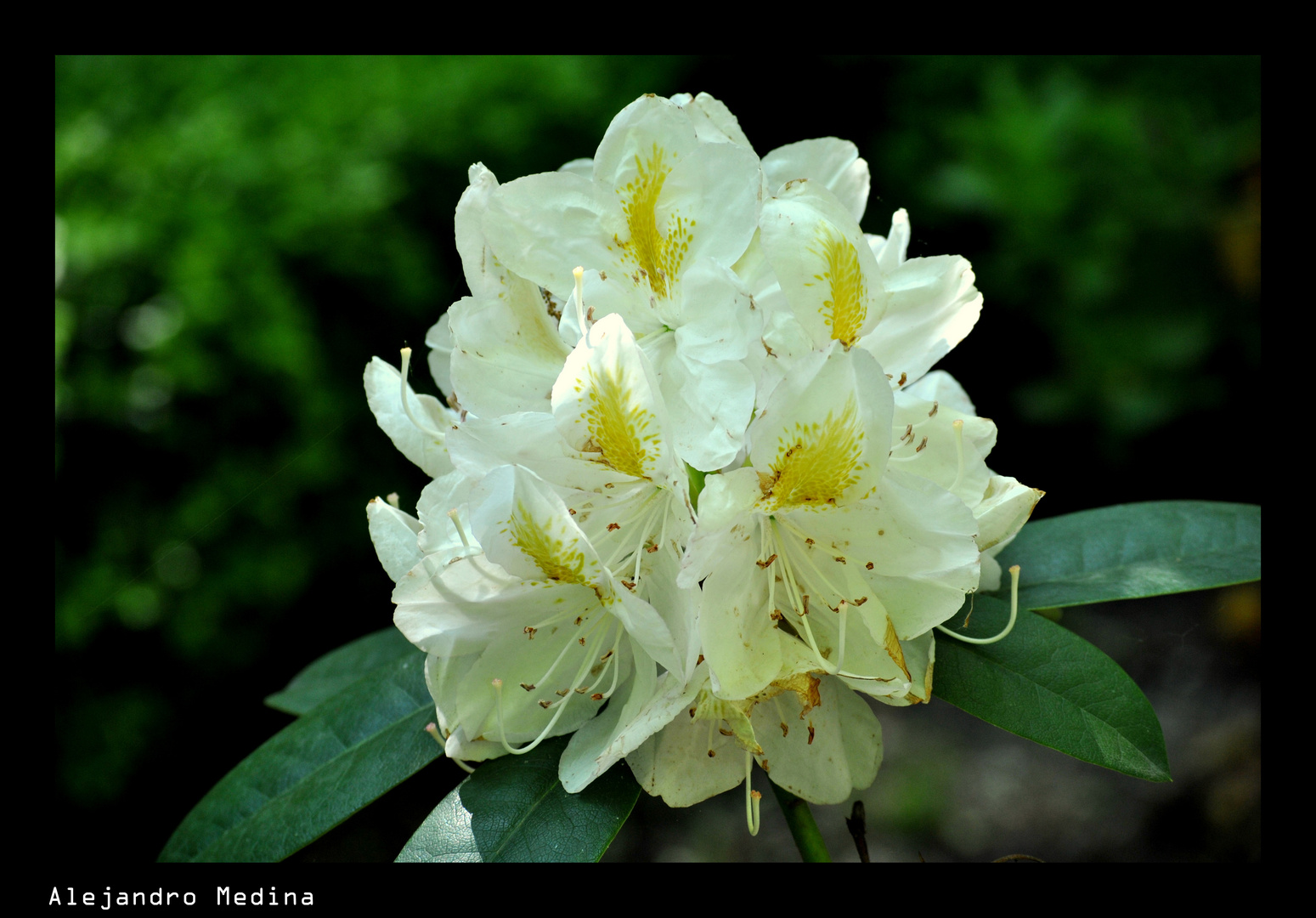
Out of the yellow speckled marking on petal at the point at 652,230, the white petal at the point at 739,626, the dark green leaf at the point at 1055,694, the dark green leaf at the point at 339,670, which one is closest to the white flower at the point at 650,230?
the yellow speckled marking on petal at the point at 652,230

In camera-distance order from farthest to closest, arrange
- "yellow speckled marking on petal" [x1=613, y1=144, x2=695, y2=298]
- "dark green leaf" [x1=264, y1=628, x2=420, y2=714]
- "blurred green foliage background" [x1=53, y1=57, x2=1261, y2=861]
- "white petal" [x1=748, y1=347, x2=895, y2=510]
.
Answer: "blurred green foliage background" [x1=53, y1=57, x2=1261, y2=861], "dark green leaf" [x1=264, y1=628, x2=420, y2=714], "yellow speckled marking on petal" [x1=613, y1=144, x2=695, y2=298], "white petal" [x1=748, y1=347, x2=895, y2=510]

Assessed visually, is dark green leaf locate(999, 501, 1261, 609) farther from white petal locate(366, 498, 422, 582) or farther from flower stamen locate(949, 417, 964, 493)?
white petal locate(366, 498, 422, 582)

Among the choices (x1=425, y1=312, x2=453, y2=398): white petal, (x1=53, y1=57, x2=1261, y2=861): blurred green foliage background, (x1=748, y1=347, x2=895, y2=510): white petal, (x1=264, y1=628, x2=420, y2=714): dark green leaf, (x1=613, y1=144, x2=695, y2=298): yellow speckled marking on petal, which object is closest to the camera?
(x1=748, y1=347, x2=895, y2=510): white petal

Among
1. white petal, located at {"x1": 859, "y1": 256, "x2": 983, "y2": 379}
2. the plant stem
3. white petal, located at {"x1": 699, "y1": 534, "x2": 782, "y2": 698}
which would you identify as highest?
white petal, located at {"x1": 859, "y1": 256, "x2": 983, "y2": 379}

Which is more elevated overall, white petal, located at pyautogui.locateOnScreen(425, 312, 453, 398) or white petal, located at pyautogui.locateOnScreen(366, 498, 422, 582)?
white petal, located at pyautogui.locateOnScreen(425, 312, 453, 398)

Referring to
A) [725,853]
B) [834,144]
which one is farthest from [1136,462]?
[834,144]

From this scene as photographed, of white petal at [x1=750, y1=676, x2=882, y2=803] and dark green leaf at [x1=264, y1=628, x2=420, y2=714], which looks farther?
dark green leaf at [x1=264, y1=628, x2=420, y2=714]

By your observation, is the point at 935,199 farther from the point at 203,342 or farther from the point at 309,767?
the point at 309,767

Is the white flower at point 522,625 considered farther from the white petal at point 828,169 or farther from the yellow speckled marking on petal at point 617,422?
the white petal at point 828,169

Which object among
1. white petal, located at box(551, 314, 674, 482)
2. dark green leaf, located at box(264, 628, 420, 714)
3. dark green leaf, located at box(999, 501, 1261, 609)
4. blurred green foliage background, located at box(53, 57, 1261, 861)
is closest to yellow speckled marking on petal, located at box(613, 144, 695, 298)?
white petal, located at box(551, 314, 674, 482)
